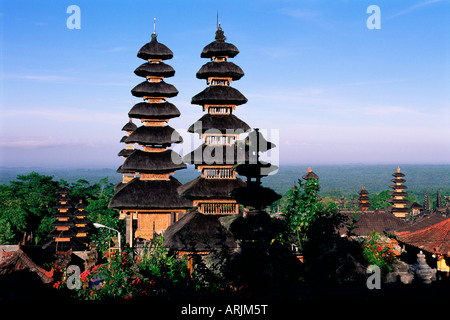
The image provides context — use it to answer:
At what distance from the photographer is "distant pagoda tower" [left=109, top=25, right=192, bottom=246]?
27422 mm

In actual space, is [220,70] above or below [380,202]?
above

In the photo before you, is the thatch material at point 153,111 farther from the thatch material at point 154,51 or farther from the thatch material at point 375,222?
the thatch material at point 375,222

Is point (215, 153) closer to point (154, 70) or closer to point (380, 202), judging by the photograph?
point (154, 70)

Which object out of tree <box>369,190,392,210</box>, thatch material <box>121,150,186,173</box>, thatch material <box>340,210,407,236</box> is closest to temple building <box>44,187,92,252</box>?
thatch material <box>121,150,186,173</box>

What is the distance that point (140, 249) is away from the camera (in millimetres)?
24797

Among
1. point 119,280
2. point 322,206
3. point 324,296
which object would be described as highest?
point 322,206

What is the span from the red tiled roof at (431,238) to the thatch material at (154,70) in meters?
20.5

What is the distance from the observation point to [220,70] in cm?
2388

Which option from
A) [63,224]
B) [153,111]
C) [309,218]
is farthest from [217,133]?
[63,224]

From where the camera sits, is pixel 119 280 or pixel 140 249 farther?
pixel 140 249

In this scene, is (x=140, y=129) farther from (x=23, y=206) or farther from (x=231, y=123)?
(x=23, y=206)

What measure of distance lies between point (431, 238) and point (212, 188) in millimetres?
10579
